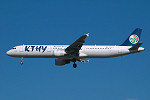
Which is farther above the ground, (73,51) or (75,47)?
(75,47)

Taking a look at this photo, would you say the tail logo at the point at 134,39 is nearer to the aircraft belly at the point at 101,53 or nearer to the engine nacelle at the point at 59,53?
the aircraft belly at the point at 101,53

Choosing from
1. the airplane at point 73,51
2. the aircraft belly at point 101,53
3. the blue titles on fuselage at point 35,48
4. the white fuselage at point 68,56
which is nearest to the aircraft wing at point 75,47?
the airplane at point 73,51

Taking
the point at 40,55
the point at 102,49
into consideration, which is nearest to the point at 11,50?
the point at 40,55

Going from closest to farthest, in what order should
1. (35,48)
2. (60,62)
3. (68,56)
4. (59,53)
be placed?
(59,53) → (68,56) → (35,48) → (60,62)

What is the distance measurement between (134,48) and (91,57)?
9.24 metres

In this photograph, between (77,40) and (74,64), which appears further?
(74,64)

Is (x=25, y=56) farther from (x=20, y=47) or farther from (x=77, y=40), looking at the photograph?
(x=77, y=40)

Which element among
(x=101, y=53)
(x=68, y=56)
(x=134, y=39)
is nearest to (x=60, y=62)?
(x=68, y=56)

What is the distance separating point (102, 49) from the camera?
227ft

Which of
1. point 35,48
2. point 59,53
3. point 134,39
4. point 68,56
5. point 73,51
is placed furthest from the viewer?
point 134,39

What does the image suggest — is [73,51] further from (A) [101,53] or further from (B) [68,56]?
(A) [101,53]

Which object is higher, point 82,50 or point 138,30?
point 138,30

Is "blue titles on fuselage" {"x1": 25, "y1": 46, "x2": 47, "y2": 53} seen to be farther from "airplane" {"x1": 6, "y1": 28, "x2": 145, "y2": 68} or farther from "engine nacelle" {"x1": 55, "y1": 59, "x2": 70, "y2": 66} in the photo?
"engine nacelle" {"x1": 55, "y1": 59, "x2": 70, "y2": 66}

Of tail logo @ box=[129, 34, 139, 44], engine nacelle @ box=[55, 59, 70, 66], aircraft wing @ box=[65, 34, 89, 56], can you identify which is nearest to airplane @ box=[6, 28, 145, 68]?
aircraft wing @ box=[65, 34, 89, 56]
